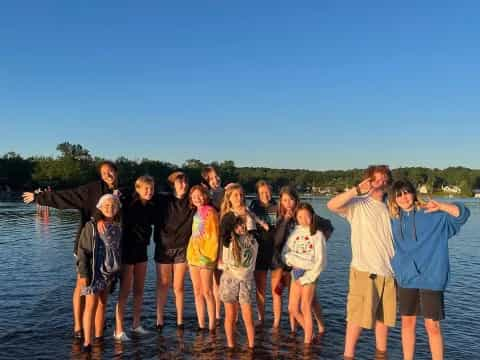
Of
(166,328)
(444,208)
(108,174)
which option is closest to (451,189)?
(166,328)

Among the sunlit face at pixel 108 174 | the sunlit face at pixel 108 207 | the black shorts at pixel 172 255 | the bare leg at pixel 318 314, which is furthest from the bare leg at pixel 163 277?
the bare leg at pixel 318 314

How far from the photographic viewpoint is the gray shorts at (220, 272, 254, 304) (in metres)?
5.71

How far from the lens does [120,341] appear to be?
6348mm

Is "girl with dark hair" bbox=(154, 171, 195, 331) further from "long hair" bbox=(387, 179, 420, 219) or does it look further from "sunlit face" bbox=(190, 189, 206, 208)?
"long hair" bbox=(387, 179, 420, 219)

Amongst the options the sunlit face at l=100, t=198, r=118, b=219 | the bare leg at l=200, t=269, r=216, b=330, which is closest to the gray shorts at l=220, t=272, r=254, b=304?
the bare leg at l=200, t=269, r=216, b=330

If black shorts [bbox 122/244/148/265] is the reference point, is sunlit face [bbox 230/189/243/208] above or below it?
above

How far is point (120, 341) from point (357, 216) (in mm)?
4162

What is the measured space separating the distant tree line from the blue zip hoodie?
103 ft

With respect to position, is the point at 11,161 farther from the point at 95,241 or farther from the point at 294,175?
the point at 294,175

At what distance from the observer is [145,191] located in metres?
6.36

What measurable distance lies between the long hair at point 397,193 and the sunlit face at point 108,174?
411 centimetres

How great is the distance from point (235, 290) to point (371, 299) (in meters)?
1.86

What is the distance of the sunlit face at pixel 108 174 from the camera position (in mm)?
6262

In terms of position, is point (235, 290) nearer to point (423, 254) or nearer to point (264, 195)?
point (264, 195)
